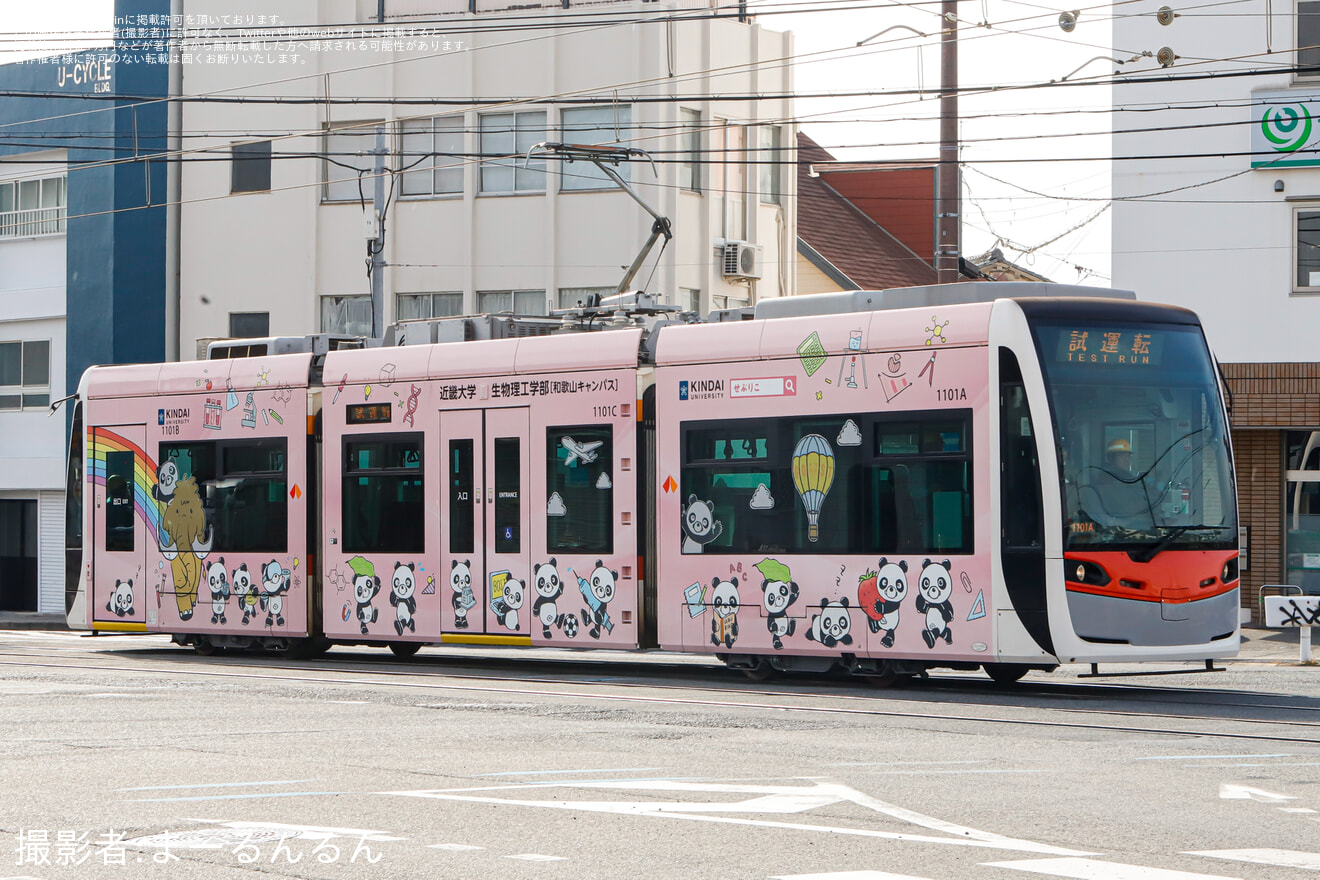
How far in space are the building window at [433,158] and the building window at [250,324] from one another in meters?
4.01

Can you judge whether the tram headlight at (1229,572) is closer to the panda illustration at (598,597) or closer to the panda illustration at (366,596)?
the panda illustration at (598,597)

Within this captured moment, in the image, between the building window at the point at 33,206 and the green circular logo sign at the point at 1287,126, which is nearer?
the green circular logo sign at the point at 1287,126

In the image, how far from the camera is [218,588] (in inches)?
761

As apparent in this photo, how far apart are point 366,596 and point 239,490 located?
2225 millimetres

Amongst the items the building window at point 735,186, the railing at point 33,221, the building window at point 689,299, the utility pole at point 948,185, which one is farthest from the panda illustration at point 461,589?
the railing at point 33,221

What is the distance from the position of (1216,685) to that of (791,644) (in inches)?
157

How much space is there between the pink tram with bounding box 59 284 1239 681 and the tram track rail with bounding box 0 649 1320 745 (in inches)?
20.0

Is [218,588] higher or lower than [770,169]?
lower

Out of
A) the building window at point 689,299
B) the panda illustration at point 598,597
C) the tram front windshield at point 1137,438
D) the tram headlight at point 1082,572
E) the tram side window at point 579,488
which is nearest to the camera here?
the tram headlight at point 1082,572

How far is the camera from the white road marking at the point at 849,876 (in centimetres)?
667

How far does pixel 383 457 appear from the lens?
1812cm

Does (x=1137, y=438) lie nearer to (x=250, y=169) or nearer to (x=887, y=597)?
(x=887, y=597)

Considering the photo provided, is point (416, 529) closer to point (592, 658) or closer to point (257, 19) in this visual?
point (592, 658)

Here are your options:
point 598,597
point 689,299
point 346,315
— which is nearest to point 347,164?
point 346,315
